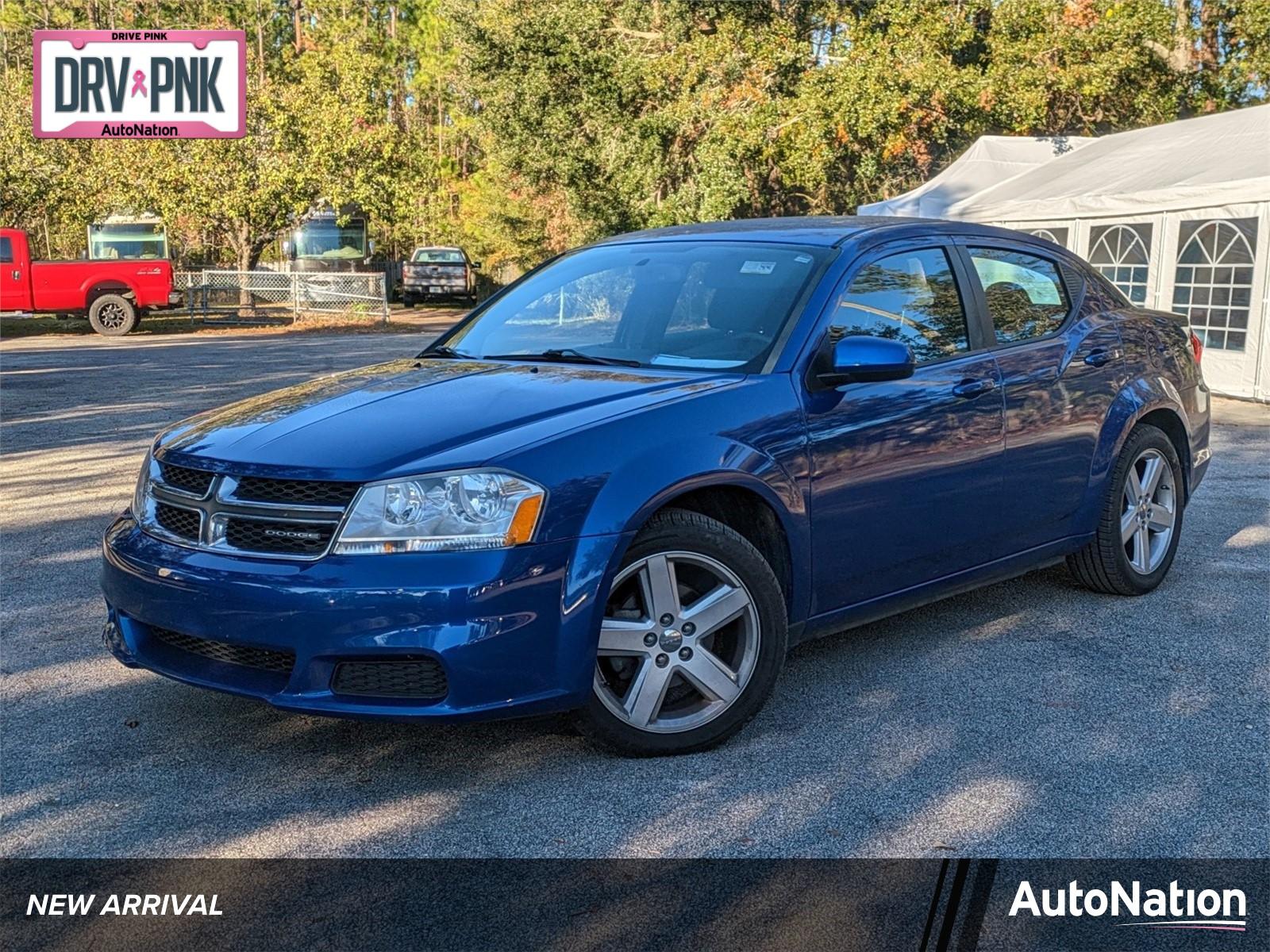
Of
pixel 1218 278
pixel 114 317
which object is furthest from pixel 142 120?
pixel 1218 278

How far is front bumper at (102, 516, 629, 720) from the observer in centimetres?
355

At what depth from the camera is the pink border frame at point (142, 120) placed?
Answer: 24953 mm

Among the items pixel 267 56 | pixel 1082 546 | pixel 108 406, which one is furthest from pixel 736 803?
pixel 267 56

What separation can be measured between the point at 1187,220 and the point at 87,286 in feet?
62.4

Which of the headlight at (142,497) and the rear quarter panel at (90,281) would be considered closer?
the headlight at (142,497)

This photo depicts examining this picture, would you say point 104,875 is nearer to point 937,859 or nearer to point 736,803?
point 736,803

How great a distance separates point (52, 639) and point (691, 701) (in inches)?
105

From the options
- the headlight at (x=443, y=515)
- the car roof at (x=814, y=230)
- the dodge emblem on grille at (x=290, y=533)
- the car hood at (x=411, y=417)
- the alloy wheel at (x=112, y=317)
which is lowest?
the alloy wheel at (x=112, y=317)

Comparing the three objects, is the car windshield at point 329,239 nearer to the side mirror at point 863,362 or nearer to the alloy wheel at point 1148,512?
the alloy wheel at point 1148,512

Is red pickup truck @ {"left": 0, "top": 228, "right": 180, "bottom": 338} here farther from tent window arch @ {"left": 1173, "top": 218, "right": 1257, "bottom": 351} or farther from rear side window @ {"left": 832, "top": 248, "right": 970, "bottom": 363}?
rear side window @ {"left": 832, "top": 248, "right": 970, "bottom": 363}

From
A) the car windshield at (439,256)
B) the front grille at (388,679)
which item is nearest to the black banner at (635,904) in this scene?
the front grille at (388,679)

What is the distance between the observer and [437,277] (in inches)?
1446

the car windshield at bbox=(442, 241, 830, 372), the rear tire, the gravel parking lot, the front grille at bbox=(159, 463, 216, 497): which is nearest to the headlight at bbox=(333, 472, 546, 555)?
→ the front grille at bbox=(159, 463, 216, 497)

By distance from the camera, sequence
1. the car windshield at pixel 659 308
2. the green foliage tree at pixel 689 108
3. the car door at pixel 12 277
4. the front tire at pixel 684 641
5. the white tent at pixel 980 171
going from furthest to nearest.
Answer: the green foliage tree at pixel 689 108 → the car door at pixel 12 277 → the white tent at pixel 980 171 → the car windshield at pixel 659 308 → the front tire at pixel 684 641
